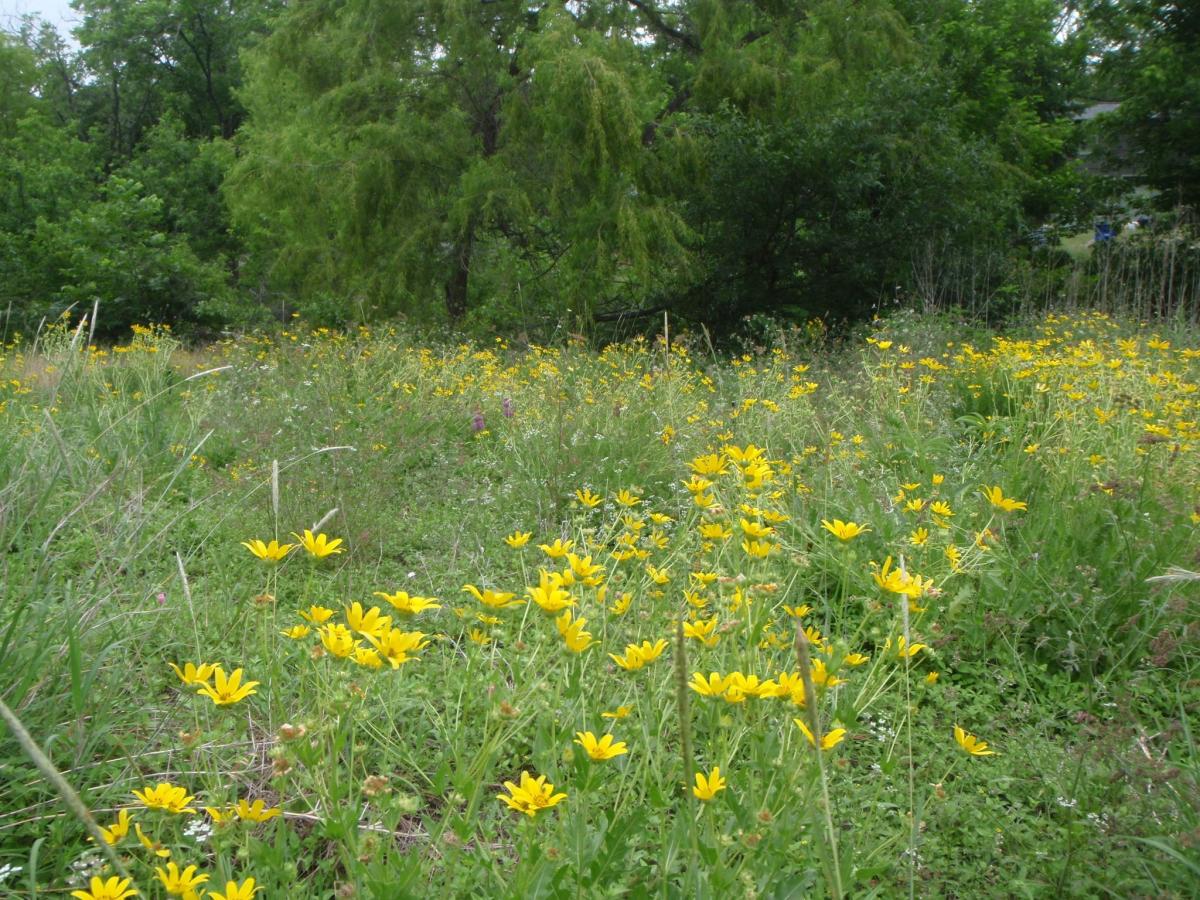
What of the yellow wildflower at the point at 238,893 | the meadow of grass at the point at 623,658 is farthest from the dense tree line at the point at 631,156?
the yellow wildflower at the point at 238,893

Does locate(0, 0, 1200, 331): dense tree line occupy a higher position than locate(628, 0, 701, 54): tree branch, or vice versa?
locate(628, 0, 701, 54): tree branch

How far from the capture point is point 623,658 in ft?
4.45

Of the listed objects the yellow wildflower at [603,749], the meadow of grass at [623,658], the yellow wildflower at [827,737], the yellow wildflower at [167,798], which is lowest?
the meadow of grass at [623,658]

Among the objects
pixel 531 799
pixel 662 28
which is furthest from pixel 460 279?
pixel 531 799

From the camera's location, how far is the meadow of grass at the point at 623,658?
1.25 meters

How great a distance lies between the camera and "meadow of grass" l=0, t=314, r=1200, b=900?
1254 mm

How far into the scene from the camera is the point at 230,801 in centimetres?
162

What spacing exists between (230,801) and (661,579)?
855mm

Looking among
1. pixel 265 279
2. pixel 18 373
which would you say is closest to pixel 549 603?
pixel 18 373

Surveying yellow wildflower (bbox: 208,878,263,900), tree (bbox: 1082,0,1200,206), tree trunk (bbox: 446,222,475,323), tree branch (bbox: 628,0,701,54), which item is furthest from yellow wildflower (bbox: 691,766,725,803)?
tree (bbox: 1082,0,1200,206)

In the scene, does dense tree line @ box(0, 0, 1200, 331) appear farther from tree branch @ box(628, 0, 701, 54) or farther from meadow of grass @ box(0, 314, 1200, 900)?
meadow of grass @ box(0, 314, 1200, 900)

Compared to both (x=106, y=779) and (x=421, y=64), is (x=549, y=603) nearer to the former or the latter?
(x=106, y=779)

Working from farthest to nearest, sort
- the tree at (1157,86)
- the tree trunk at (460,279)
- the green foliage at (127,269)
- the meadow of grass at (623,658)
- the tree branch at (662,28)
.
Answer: the green foliage at (127,269) → the tree at (1157,86) → the tree branch at (662,28) → the tree trunk at (460,279) → the meadow of grass at (623,658)

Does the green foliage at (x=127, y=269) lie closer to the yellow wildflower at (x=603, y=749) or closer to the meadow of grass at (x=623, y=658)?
the meadow of grass at (x=623, y=658)
